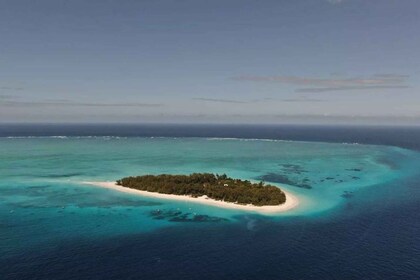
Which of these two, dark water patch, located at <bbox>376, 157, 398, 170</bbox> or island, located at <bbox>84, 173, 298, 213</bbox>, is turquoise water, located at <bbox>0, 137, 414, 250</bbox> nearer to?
dark water patch, located at <bbox>376, 157, 398, 170</bbox>

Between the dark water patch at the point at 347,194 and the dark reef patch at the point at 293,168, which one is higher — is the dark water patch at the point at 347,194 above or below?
below

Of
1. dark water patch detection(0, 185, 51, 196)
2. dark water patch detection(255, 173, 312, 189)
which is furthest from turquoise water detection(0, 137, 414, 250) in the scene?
dark water patch detection(255, 173, 312, 189)

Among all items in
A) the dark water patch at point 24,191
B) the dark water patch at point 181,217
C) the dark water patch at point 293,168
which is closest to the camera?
the dark water patch at point 181,217

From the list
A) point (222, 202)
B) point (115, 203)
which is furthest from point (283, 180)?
point (115, 203)

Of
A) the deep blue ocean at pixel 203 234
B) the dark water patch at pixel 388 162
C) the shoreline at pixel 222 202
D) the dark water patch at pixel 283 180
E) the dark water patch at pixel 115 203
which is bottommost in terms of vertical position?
the deep blue ocean at pixel 203 234

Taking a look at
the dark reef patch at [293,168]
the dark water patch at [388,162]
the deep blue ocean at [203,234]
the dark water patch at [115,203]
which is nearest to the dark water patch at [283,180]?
the deep blue ocean at [203,234]

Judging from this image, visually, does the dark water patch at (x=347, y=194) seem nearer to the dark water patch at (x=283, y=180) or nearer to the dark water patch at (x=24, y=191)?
the dark water patch at (x=283, y=180)
